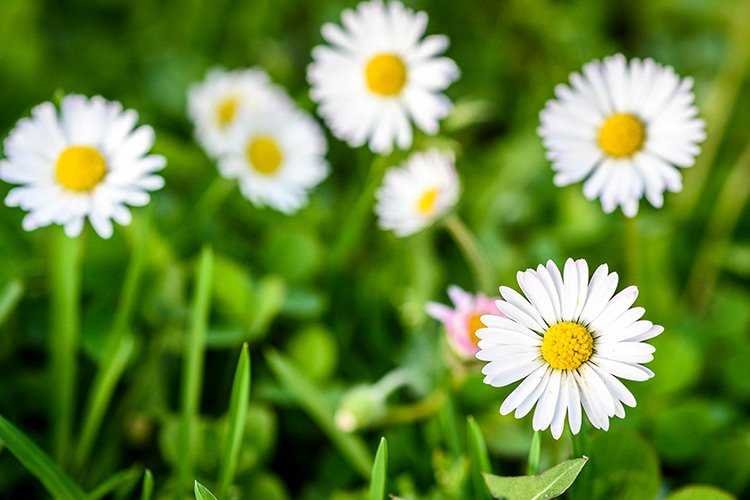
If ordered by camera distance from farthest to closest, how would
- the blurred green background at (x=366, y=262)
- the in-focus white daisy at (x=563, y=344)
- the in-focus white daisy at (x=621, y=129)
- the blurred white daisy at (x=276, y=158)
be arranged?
1. the blurred white daisy at (x=276, y=158)
2. the blurred green background at (x=366, y=262)
3. the in-focus white daisy at (x=621, y=129)
4. the in-focus white daisy at (x=563, y=344)

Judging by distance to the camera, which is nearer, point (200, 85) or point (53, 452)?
point (53, 452)

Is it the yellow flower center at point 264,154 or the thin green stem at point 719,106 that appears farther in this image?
the thin green stem at point 719,106

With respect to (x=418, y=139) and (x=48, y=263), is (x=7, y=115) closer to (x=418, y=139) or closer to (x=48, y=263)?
(x=48, y=263)

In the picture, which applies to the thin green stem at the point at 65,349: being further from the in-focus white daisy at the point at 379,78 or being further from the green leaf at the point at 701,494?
the green leaf at the point at 701,494

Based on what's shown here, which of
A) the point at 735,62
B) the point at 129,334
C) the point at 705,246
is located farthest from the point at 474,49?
the point at 129,334

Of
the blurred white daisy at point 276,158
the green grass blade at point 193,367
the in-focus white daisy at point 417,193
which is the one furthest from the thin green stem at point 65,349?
the in-focus white daisy at point 417,193

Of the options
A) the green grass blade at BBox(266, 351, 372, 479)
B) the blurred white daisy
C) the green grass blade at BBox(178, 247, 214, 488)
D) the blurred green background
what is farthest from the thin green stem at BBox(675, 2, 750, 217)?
the green grass blade at BBox(178, 247, 214, 488)
